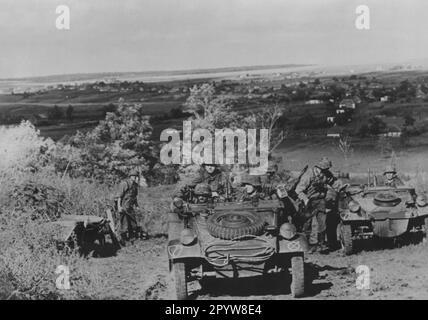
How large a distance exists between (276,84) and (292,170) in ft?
5.66

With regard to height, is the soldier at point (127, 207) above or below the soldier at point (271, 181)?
below

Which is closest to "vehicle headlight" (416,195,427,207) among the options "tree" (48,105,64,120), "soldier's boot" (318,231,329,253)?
"soldier's boot" (318,231,329,253)

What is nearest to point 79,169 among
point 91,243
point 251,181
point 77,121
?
point 77,121

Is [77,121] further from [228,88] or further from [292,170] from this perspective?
[292,170]

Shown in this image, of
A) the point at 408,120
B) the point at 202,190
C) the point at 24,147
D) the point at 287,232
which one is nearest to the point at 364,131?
the point at 408,120

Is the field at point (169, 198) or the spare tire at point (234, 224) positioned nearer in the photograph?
the spare tire at point (234, 224)

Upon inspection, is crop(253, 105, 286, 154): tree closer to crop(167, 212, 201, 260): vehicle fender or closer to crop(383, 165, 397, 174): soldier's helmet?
crop(383, 165, 397, 174): soldier's helmet

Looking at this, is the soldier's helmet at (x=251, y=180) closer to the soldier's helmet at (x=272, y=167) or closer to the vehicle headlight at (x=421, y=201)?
the soldier's helmet at (x=272, y=167)

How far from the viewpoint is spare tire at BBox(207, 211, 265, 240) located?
8.76 meters

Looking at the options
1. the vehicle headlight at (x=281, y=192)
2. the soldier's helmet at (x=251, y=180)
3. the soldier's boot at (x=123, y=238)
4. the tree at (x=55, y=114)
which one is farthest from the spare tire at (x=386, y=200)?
the tree at (x=55, y=114)

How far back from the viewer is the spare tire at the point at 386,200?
1081 cm

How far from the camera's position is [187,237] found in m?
8.78

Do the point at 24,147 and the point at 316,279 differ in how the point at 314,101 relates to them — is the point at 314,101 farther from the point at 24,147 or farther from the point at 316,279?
the point at 24,147

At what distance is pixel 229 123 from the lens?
1215 centimetres
